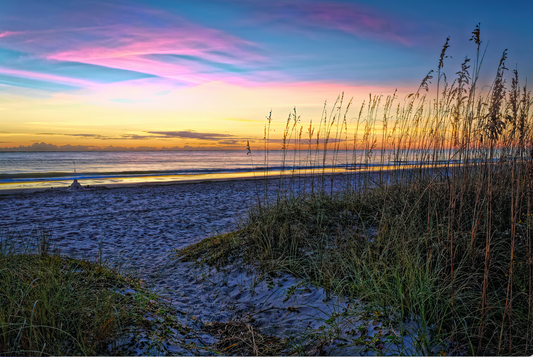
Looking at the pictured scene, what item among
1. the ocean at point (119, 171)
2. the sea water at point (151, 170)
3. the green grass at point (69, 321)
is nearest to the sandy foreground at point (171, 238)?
the green grass at point (69, 321)

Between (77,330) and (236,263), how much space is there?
98.1 inches

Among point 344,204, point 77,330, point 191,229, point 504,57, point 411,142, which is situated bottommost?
point 191,229

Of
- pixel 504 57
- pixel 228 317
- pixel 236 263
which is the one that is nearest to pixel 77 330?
pixel 228 317

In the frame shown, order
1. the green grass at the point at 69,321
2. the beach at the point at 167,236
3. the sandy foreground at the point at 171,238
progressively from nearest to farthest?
1. the green grass at the point at 69,321
2. the sandy foreground at the point at 171,238
3. the beach at the point at 167,236

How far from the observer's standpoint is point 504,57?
2795 millimetres

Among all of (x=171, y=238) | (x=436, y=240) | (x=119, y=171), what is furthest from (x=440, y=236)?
(x=119, y=171)

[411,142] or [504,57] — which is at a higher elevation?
[504,57]

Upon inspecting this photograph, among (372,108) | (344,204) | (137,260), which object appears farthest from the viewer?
(372,108)

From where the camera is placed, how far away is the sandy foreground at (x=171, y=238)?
10.7 feet

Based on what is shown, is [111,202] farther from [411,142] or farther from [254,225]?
[411,142]

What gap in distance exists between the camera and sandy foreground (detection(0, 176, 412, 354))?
10.7 feet

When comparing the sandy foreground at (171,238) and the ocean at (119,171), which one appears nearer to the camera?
the sandy foreground at (171,238)

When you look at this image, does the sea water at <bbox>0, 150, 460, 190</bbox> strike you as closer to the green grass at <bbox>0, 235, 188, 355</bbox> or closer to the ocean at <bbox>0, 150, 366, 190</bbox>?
the ocean at <bbox>0, 150, 366, 190</bbox>

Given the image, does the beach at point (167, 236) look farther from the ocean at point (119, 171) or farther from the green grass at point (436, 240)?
the ocean at point (119, 171)
